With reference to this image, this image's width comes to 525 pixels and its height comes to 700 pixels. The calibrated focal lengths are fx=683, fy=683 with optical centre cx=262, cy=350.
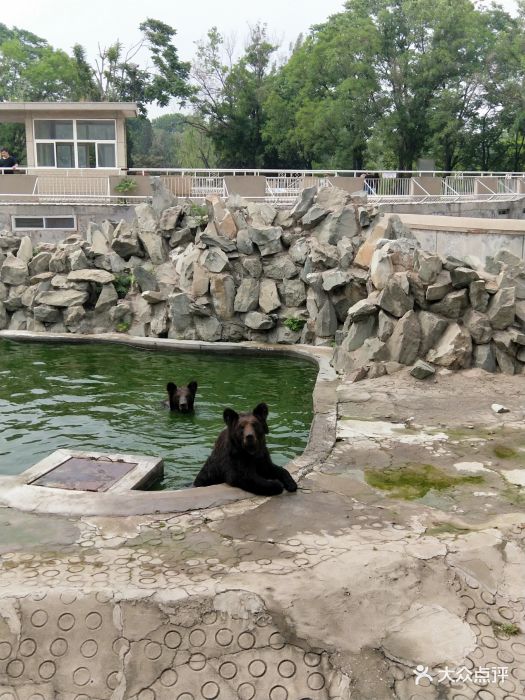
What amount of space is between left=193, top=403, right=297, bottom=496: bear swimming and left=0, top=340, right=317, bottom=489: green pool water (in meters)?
1.26

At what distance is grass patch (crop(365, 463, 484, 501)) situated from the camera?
7680 mm

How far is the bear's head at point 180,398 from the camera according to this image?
38.9 ft

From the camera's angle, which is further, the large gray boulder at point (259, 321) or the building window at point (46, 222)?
the building window at point (46, 222)

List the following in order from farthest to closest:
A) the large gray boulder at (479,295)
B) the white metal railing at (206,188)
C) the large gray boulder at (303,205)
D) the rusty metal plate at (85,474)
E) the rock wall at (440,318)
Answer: the white metal railing at (206,188) → the large gray boulder at (303,205) → the large gray boulder at (479,295) → the rock wall at (440,318) → the rusty metal plate at (85,474)

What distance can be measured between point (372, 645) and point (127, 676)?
1.78 m

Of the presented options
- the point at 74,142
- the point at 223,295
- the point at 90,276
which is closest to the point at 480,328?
the point at 223,295

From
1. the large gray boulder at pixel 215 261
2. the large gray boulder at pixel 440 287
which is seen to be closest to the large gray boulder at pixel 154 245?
the large gray boulder at pixel 215 261

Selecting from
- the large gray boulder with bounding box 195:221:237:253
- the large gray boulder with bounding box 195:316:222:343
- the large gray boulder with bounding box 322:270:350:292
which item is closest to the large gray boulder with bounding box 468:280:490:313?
the large gray boulder with bounding box 322:270:350:292

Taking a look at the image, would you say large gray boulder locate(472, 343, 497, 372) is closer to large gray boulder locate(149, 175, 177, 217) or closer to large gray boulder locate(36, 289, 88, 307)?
large gray boulder locate(36, 289, 88, 307)

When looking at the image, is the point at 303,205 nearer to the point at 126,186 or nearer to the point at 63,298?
the point at 63,298

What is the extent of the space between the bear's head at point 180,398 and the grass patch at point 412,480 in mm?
4448

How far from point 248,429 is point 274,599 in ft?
7.32

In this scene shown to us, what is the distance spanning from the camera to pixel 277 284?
18562 millimetres

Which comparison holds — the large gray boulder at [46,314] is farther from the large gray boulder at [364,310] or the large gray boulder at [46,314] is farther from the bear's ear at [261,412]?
the bear's ear at [261,412]
